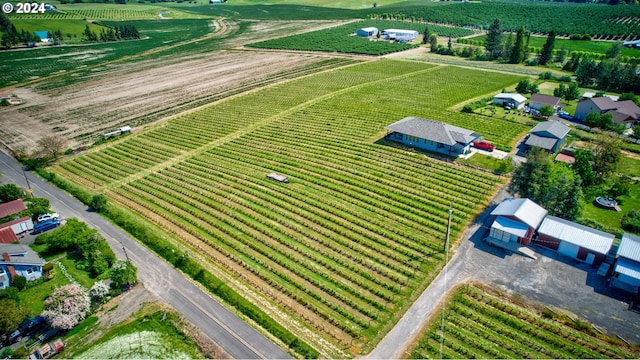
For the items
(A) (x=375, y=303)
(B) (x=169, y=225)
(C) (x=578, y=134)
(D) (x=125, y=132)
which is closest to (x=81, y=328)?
(B) (x=169, y=225)

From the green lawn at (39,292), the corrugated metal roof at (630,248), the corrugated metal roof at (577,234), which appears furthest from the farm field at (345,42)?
the green lawn at (39,292)

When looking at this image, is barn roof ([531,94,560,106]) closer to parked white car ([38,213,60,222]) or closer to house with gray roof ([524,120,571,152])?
house with gray roof ([524,120,571,152])

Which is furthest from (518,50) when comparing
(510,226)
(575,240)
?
(575,240)

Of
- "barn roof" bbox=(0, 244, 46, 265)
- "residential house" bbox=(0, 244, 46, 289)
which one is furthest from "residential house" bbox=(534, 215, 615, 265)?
"barn roof" bbox=(0, 244, 46, 265)

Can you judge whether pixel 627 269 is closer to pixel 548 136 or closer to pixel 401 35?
pixel 548 136

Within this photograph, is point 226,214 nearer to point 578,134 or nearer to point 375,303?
point 375,303
